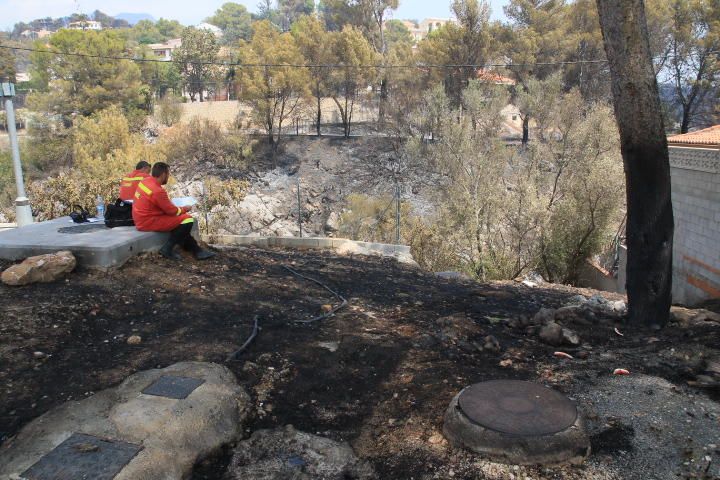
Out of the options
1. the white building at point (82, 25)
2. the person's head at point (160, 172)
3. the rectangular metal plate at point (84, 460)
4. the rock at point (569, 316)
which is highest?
the white building at point (82, 25)

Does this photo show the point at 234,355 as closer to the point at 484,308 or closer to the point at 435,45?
the point at 484,308

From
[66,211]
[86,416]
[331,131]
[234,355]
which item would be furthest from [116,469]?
[331,131]

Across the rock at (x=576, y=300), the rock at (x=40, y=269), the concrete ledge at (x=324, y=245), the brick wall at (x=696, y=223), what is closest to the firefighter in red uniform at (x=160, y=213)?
the rock at (x=40, y=269)

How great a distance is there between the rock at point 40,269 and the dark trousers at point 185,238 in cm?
132

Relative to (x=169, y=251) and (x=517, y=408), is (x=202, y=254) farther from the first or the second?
(x=517, y=408)

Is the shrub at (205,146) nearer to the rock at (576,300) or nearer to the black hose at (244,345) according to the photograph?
the rock at (576,300)

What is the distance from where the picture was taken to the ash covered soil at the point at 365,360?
11.1 ft

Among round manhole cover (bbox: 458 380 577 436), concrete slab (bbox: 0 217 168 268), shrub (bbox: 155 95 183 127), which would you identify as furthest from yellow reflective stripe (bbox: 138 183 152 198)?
shrub (bbox: 155 95 183 127)

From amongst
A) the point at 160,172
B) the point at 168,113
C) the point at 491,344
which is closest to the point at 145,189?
the point at 160,172

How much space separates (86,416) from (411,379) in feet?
7.40

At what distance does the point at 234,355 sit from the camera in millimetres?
4652

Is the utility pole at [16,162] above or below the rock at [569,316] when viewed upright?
above

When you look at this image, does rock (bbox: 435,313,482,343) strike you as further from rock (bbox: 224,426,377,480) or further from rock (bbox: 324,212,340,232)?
rock (bbox: 324,212,340,232)

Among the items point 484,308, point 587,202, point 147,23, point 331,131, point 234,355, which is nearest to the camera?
point 234,355
